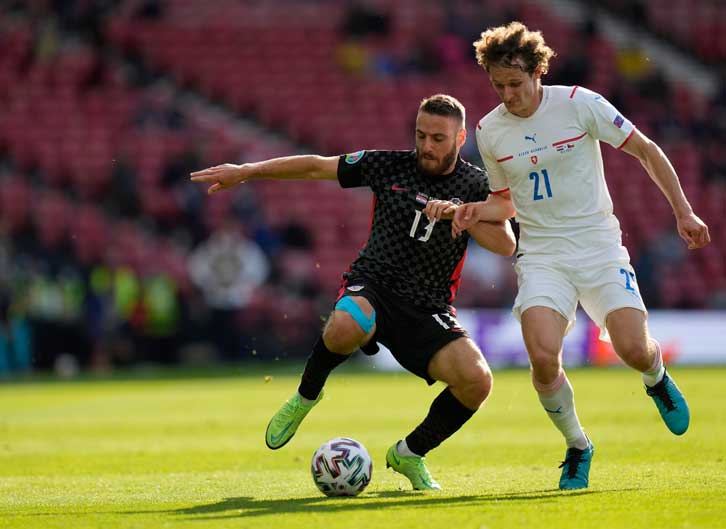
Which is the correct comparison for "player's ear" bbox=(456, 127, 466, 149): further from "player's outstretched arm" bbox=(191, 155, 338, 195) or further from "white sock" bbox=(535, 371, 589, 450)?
"white sock" bbox=(535, 371, 589, 450)

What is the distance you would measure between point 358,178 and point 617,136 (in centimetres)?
165

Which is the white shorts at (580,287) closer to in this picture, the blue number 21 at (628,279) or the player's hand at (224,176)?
the blue number 21 at (628,279)

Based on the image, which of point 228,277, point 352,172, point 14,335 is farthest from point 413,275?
point 14,335

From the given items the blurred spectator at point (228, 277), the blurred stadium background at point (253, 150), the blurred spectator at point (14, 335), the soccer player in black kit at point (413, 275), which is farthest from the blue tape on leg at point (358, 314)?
the blurred spectator at point (14, 335)

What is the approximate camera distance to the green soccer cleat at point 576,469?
24.2ft

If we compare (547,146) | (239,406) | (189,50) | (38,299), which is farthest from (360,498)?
(189,50)

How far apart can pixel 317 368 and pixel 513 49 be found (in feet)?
7.61

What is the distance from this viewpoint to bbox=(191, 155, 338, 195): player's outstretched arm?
25.4 feet

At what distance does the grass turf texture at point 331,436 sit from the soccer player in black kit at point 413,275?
1.63 ft

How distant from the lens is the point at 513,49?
728 cm

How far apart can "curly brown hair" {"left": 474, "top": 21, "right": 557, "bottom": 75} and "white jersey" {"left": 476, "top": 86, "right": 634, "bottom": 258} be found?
33 centimetres

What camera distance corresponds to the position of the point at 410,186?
784 cm

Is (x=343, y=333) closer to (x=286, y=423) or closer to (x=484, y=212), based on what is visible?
(x=286, y=423)

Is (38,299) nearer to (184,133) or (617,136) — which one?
(184,133)
